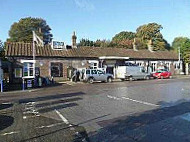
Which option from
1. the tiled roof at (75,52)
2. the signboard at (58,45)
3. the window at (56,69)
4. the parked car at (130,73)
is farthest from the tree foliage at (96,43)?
the window at (56,69)

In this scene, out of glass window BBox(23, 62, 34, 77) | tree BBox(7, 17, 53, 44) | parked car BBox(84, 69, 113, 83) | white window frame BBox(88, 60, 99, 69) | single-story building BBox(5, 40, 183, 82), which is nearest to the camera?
single-story building BBox(5, 40, 183, 82)

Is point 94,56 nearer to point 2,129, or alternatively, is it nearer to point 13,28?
point 2,129

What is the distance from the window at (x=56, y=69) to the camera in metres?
29.3

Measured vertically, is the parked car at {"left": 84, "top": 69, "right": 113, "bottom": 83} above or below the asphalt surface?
above

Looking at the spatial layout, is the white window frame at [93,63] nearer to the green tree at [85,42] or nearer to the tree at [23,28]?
the green tree at [85,42]

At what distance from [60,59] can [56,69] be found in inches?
56.8

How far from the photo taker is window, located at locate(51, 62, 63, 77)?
29333 millimetres

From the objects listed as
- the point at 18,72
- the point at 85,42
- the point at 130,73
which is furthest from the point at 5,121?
the point at 85,42

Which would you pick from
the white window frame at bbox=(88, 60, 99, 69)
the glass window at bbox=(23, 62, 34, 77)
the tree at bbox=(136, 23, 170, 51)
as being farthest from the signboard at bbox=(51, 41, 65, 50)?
the tree at bbox=(136, 23, 170, 51)

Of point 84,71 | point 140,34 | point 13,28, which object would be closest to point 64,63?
point 84,71

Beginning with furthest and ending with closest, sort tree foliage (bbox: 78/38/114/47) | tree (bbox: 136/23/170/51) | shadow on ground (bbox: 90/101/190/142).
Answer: tree (bbox: 136/23/170/51) → tree foliage (bbox: 78/38/114/47) → shadow on ground (bbox: 90/101/190/142)

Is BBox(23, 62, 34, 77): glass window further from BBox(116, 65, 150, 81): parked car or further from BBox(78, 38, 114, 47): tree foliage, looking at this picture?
BBox(78, 38, 114, 47): tree foliage

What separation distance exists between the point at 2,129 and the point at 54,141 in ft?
8.18

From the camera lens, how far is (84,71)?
89.1ft
